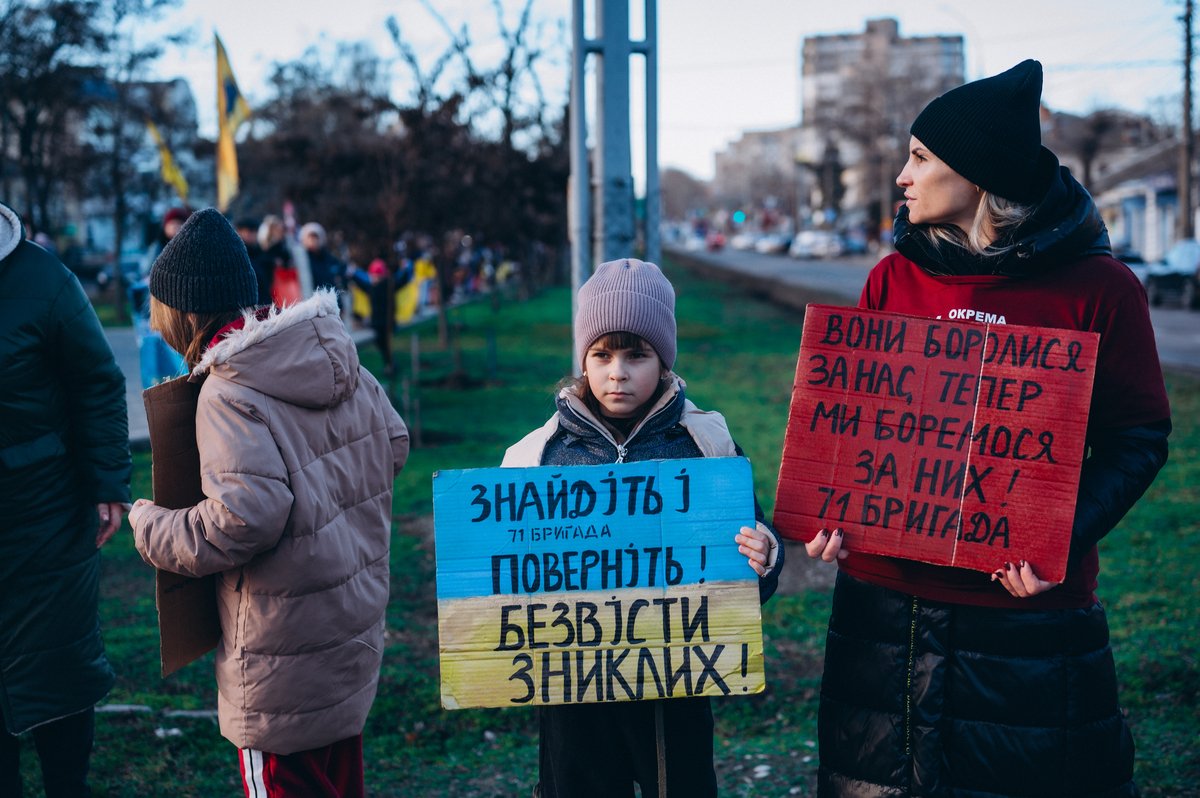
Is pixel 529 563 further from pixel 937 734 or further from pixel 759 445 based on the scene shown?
pixel 759 445

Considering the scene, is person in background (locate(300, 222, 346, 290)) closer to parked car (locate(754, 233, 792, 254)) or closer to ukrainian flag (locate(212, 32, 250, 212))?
ukrainian flag (locate(212, 32, 250, 212))

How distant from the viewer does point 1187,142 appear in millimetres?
34500

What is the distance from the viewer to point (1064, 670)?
2371 mm

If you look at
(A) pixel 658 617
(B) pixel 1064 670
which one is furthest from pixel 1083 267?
(A) pixel 658 617

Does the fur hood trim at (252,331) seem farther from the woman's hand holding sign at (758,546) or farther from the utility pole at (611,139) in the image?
the utility pole at (611,139)

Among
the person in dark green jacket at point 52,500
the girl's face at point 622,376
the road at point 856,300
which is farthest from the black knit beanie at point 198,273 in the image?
the road at point 856,300

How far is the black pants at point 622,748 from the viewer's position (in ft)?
8.95

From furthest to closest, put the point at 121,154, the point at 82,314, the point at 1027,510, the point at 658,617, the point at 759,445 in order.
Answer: the point at 121,154 < the point at 759,445 < the point at 82,314 < the point at 658,617 < the point at 1027,510

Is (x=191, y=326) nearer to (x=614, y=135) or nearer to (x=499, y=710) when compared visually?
(x=499, y=710)

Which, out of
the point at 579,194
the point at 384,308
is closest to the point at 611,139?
the point at 579,194

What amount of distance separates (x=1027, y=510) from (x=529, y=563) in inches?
42.4

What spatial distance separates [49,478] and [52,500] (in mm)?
63

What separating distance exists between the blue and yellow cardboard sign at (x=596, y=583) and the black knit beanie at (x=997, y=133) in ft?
2.63

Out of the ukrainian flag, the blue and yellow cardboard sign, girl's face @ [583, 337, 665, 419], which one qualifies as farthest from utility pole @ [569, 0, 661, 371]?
the ukrainian flag
